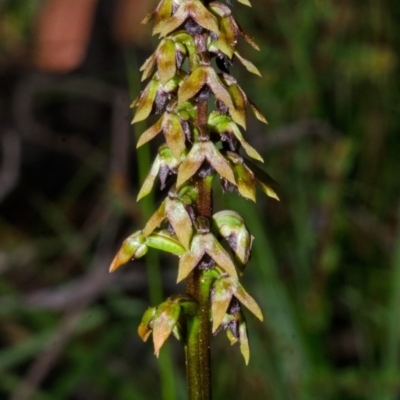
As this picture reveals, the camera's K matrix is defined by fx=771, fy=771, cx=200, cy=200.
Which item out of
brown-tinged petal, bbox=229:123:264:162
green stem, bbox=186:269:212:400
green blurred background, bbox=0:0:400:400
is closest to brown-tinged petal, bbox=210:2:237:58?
brown-tinged petal, bbox=229:123:264:162

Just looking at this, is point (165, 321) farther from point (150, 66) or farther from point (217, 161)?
point (150, 66)

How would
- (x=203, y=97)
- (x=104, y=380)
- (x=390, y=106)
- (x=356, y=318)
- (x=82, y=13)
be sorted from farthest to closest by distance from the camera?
(x=82, y=13), (x=390, y=106), (x=356, y=318), (x=104, y=380), (x=203, y=97)

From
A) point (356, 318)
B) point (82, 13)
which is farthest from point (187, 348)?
point (82, 13)

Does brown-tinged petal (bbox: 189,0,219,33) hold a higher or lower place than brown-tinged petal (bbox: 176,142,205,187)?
higher

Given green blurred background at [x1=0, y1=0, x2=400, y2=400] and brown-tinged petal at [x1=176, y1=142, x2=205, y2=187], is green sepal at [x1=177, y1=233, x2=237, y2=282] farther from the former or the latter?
green blurred background at [x1=0, y1=0, x2=400, y2=400]

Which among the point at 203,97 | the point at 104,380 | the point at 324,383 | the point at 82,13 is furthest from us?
the point at 82,13

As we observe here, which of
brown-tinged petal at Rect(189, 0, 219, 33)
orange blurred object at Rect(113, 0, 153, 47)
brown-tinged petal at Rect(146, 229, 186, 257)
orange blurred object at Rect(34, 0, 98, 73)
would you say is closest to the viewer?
brown-tinged petal at Rect(189, 0, 219, 33)

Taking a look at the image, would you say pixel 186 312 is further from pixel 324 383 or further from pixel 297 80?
pixel 297 80
